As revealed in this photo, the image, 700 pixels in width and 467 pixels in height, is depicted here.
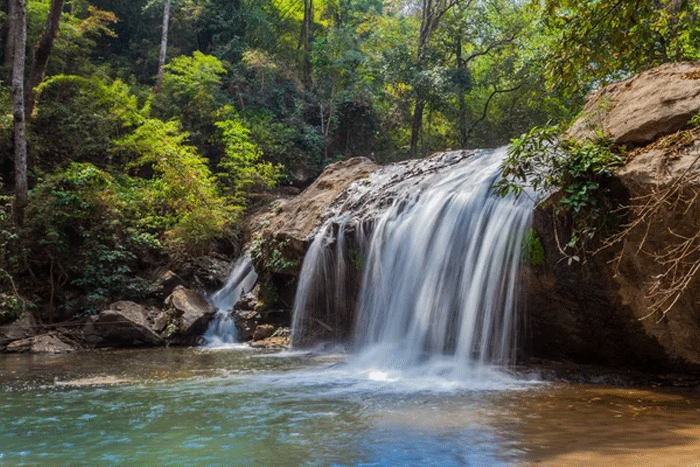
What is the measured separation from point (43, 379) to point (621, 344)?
8.11 metres

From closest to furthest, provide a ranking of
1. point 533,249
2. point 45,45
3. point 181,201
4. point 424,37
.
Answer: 1. point 533,249
2. point 45,45
3. point 181,201
4. point 424,37

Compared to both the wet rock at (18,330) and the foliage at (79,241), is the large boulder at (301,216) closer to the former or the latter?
the foliage at (79,241)

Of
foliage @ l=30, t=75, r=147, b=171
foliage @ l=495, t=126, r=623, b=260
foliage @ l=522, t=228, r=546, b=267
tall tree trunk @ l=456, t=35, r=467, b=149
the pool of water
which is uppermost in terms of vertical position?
tall tree trunk @ l=456, t=35, r=467, b=149

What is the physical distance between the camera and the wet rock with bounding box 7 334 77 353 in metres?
12.1

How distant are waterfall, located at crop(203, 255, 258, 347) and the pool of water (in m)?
4.94

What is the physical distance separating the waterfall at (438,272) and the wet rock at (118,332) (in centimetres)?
347

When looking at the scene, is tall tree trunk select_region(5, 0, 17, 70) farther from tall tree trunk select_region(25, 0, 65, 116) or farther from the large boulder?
the large boulder

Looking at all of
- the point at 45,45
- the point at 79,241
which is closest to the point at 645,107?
the point at 79,241

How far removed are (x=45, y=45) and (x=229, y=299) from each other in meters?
Answer: 8.23

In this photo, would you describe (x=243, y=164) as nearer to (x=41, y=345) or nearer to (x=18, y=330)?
(x=18, y=330)

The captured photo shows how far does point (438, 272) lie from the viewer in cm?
924

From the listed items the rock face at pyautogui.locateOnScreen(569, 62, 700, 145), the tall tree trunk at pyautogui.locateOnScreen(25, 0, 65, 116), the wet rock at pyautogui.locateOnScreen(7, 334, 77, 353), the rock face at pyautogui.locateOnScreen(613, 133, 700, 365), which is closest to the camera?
the rock face at pyautogui.locateOnScreen(613, 133, 700, 365)

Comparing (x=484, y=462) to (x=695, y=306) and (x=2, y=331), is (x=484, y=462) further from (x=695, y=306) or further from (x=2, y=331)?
(x=2, y=331)

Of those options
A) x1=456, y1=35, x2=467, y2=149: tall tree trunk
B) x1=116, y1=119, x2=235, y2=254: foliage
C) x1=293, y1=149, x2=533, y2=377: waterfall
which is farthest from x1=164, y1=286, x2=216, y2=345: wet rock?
x1=456, y1=35, x2=467, y2=149: tall tree trunk
